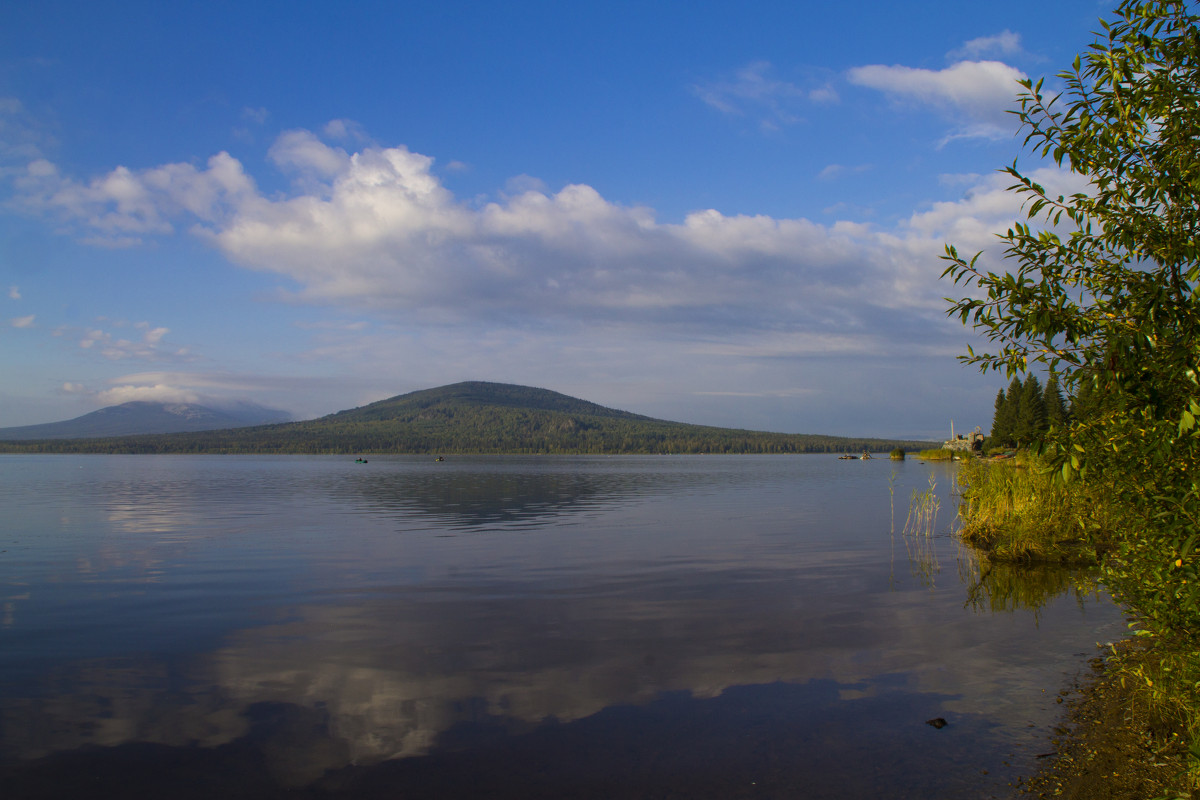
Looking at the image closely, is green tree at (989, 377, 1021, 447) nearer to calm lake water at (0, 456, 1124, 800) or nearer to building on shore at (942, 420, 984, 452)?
building on shore at (942, 420, 984, 452)

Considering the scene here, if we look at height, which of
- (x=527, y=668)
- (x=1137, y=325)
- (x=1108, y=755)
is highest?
(x=1137, y=325)

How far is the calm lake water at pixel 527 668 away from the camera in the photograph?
8.97 m

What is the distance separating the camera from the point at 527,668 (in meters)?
12.9

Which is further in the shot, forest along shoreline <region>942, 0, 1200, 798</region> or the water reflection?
the water reflection

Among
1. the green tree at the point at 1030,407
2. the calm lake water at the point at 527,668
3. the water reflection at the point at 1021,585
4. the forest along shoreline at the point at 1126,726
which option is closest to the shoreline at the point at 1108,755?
the forest along shoreline at the point at 1126,726

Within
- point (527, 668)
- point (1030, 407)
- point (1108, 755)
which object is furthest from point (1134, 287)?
point (1030, 407)

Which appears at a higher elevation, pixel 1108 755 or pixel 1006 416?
pixel 1006 416

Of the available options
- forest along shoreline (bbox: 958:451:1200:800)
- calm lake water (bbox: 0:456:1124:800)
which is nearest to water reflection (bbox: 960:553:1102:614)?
calm lake water (bbox: 0:456:1124:800)

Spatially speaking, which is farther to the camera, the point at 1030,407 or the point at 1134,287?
the point at 1030,407

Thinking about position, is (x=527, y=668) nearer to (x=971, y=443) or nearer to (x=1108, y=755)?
(x=1108, y=755)

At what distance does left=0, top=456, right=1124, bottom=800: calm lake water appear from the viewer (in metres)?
8.97

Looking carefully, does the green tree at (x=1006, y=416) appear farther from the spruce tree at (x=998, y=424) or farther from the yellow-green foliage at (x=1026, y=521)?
the yellow-green foliage at (x=1026, y=521)

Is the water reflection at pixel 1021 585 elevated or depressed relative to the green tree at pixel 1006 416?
depressed

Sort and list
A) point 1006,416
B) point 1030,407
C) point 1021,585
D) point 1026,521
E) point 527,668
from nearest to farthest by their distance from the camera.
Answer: point 527,668 → point 1021,585 → point 1026,521 → point 1030,407 → point 1006,416
